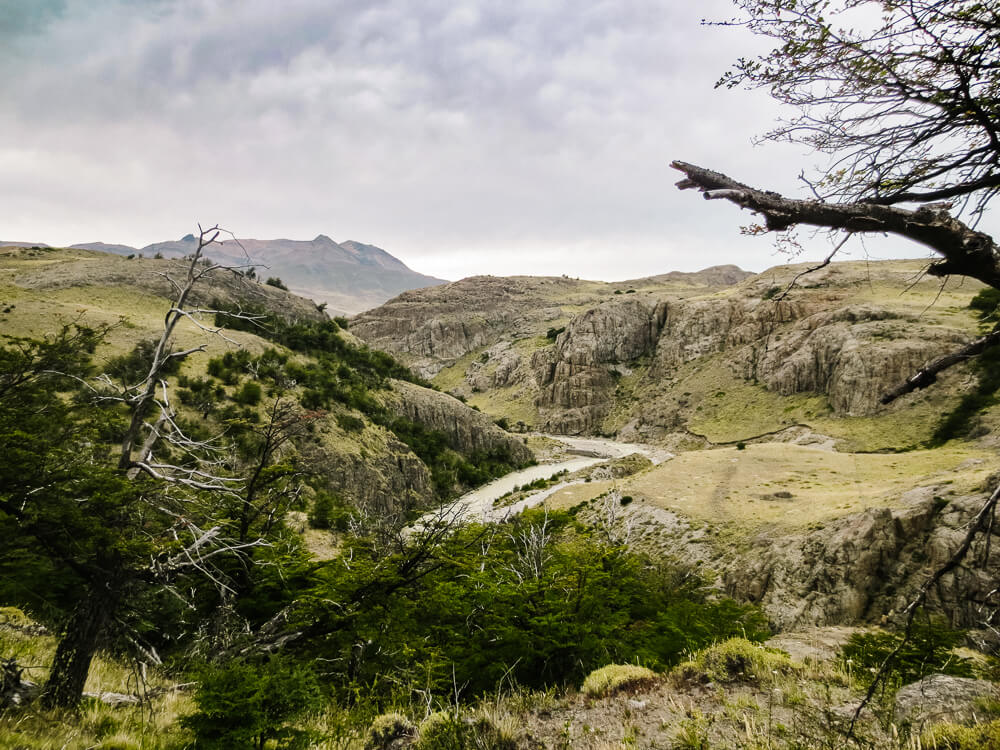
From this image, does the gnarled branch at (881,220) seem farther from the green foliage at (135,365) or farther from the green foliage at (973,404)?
the green foliage at (973,404)

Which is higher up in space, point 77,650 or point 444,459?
point 77,650

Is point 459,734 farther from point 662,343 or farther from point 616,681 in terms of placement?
point 662,343

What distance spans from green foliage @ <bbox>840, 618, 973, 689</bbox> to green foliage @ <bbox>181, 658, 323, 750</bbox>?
6547mm

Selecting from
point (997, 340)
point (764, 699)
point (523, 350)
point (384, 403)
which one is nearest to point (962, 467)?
point (764, 699)

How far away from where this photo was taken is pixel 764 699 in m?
5.40

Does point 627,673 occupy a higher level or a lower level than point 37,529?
lower

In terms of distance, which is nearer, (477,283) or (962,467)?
(962,467)

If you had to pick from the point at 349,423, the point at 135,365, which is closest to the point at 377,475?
the point at 349,423

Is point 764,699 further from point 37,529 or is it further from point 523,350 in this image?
point 523,350

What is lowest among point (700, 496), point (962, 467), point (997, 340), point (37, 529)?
point (700, 496)

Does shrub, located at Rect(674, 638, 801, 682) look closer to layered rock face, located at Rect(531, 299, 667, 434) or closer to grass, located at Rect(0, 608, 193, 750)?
grass, located at Rect(0, 608, 193, 750)

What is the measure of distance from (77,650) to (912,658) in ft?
35.5

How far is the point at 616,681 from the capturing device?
611cm

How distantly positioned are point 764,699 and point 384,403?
137 feet
